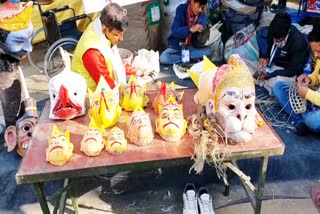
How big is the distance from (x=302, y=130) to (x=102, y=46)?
1.56 meters

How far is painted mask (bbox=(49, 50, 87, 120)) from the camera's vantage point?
201 cm

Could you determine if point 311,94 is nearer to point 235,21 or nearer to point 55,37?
point 235,21

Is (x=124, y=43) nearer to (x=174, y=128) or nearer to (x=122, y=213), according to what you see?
(x=122, y=213)

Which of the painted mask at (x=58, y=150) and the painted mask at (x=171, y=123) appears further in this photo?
the painted mask at (x=171, y=123)

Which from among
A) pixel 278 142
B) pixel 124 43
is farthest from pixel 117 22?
pixel 124 43

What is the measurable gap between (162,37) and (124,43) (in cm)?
51

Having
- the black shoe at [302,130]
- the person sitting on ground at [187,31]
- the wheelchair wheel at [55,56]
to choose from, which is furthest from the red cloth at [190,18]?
the black shoe at [302,130]

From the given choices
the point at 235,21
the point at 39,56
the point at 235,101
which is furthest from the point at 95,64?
the point at 39,56

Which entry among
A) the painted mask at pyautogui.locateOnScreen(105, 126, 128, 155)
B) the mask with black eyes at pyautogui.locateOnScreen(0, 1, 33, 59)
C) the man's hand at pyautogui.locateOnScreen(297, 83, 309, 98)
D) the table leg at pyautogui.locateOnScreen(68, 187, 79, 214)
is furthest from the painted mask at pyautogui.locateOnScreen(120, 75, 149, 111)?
the man's hand at pyautogui.locateOnScreen(297, 83, 309, 98)

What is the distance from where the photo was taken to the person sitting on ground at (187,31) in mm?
3742

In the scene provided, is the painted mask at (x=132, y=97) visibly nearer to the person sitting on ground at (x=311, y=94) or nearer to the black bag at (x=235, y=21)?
the person sitting on ground at (x=311, y=94)

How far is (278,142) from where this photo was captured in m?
1.80

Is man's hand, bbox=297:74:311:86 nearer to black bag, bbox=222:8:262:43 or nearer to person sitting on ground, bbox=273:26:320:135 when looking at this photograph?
person sitting on ground, bbox=273:26:320:135

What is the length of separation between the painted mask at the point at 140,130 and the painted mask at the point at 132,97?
24cm
